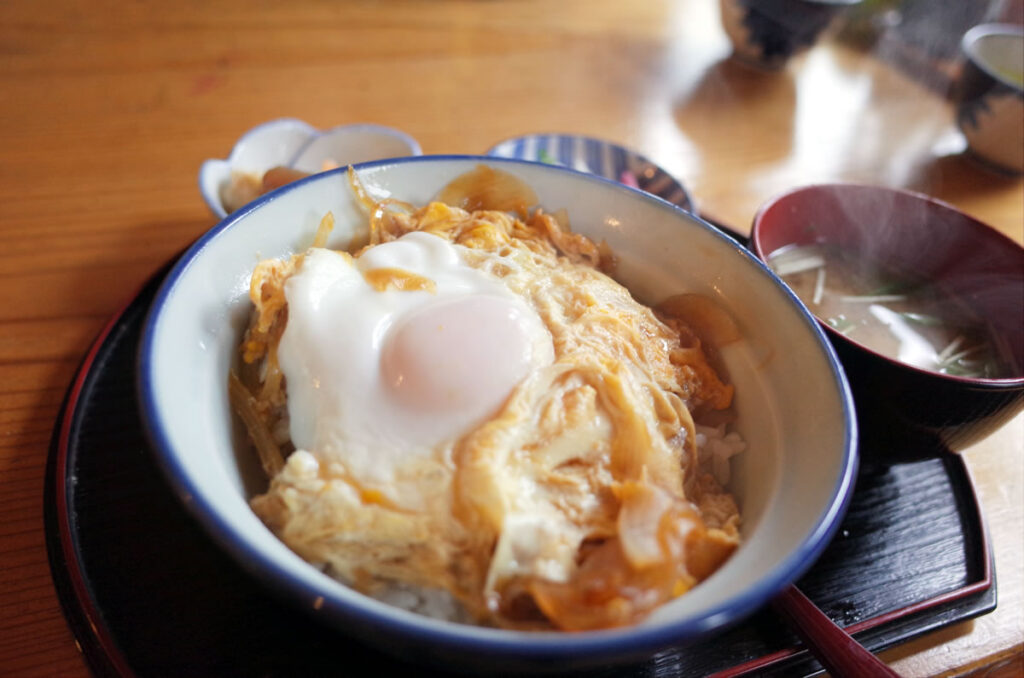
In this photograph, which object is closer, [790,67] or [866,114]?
[866,114]

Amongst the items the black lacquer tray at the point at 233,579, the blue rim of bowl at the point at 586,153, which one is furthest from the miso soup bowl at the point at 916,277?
the blue rim of bowl at the point at 586,153

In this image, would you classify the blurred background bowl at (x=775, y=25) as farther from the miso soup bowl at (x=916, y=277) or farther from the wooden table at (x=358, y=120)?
the miso soup bowl at (x=916, y=277)

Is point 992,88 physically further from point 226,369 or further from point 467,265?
point 226,369

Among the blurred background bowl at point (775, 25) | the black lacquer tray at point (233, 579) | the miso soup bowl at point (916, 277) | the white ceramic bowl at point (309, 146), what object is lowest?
the black lacquer tray at point (233, 579)

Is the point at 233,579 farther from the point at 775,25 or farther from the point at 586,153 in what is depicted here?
the point at 775,25

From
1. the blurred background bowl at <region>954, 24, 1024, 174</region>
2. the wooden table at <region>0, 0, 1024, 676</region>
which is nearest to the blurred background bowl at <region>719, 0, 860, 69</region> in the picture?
the wooden table at <region>0, 0, 1024, 676</region>

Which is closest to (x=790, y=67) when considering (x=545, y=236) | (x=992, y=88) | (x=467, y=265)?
(x=992, y=88)
